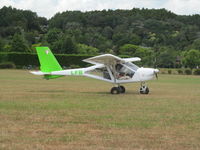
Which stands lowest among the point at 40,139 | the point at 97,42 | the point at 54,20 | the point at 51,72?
the point at 40,139

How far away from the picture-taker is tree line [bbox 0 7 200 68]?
272ft

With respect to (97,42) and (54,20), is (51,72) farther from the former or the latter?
(54,20)

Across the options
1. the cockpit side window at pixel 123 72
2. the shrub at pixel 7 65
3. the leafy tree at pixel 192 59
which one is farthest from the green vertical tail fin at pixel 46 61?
the leafy tree at pixel 192 59

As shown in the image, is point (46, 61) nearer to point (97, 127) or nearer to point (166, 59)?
point (97, 127)

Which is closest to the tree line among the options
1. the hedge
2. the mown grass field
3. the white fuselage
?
the hedge

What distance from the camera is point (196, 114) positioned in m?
11.7

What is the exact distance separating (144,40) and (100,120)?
114004 mm

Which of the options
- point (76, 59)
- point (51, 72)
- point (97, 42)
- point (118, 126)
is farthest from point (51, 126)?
point (97, 42)

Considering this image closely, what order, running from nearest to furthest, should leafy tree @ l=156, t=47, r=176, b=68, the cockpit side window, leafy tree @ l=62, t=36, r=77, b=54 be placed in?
the cockpit side window → leafy tree @ l=62, t=36, r=77, b=54 → leafy tree @ l=156, t=47, r=176, b=68

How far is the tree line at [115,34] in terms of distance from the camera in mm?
83012

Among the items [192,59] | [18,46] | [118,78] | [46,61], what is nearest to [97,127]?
[118,78]

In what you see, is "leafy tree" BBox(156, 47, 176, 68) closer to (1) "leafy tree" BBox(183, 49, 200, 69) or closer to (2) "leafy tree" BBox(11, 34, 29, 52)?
(1) "leafy tree" BBox(183, 49, 200, 69)

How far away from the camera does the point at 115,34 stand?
12681cm

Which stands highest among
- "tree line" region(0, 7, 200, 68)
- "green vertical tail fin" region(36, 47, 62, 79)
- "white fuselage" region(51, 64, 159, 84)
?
"tree line" region(0, 7, 200, 68)
